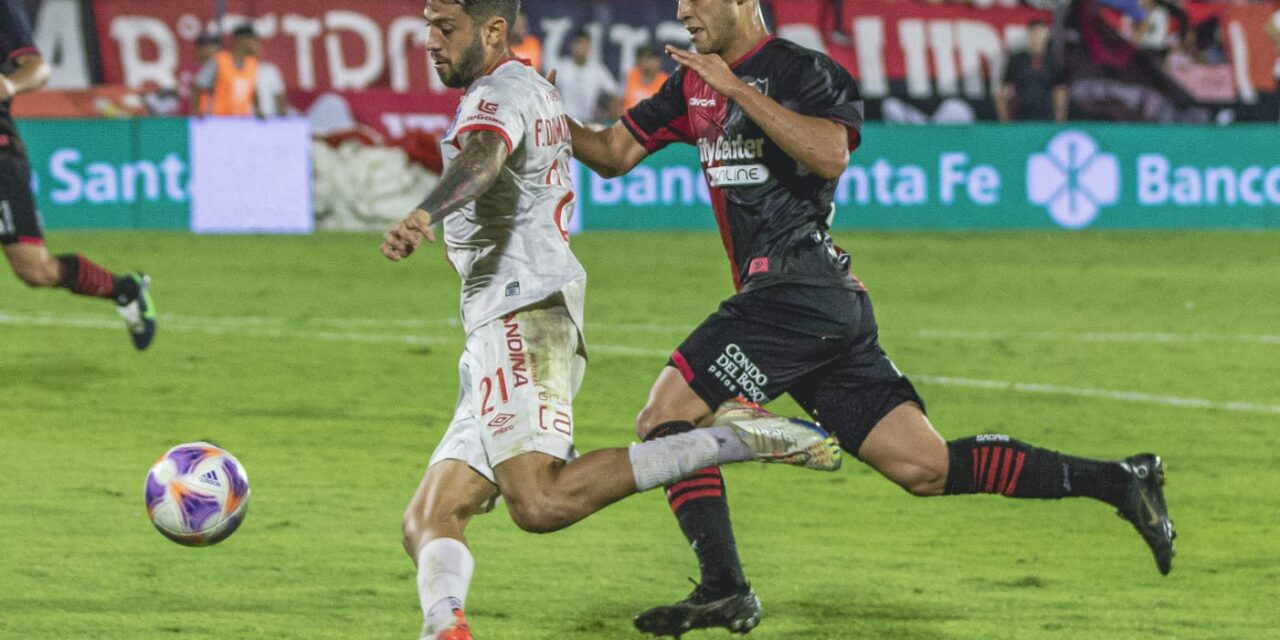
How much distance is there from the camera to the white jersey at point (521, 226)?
203 inches

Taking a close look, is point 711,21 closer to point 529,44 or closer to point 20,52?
point 20,52

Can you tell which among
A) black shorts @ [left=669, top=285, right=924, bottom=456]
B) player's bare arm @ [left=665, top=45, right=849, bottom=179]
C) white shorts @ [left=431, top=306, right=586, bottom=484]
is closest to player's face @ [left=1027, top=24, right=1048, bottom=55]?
black shorts @ [left=669, top=285, right=924, bottom=456]

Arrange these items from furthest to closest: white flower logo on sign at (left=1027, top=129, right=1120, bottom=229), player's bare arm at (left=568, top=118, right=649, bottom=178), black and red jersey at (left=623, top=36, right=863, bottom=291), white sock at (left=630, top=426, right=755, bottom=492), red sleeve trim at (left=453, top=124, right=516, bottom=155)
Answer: white flower logo on sign at (left=1027, top=129, right=1120, bottom=229)
player's bare arm at (left=568, top=118, right=649, bottom=178)
black and red jersey at (left=623, top=36, right=863, bottom=291)
white sock at (left=630, top=426, right=755, bottom=492)
red sleeve trim at (left=453, top=124, right=516, bottom=155)

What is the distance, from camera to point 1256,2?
2573cm

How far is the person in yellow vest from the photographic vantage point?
68.9 ft

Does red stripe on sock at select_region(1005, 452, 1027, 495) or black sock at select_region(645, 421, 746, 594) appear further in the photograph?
red stripe on sock at select_region(1005, 452, 1027, 495)

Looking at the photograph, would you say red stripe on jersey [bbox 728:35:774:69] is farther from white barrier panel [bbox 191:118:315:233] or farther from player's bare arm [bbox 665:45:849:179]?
white barrier panel [bbox 191:118:315:233]

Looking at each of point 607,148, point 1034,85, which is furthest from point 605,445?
point 1034,85

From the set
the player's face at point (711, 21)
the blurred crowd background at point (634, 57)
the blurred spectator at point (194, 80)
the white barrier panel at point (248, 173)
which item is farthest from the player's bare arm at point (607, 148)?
the blurred spectator at point (194, 80)

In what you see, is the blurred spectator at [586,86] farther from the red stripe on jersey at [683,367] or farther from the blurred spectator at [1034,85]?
the red stripe on jersey at [683,367]

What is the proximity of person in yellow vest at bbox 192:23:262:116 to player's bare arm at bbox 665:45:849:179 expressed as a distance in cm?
1623

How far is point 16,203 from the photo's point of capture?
32.5ft

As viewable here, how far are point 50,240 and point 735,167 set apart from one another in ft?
45.4

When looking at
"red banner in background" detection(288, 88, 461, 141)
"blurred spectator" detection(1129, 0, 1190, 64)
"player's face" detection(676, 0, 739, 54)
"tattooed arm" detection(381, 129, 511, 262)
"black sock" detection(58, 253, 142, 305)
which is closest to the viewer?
"tattooed arm" detection(381, 129, 511, 262)
